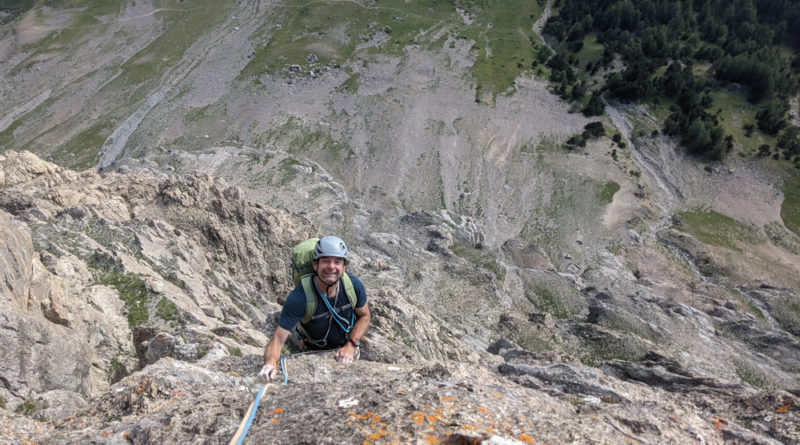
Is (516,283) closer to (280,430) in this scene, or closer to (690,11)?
(280,430)

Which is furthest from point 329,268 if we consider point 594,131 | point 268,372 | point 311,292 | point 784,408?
point 594,131

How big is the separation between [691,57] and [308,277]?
379 ft

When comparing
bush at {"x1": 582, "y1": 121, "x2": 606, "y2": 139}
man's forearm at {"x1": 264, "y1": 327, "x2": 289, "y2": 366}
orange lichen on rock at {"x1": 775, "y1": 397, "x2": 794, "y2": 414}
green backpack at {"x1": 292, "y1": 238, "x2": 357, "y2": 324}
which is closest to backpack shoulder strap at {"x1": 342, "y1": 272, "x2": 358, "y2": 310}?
green backpack at {"x1": 292, "y1": 238, "x2": 357, "y2": 324}

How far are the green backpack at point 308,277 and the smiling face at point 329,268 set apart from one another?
1.19 ft

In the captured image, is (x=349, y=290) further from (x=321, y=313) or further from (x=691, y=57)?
(x=691, y=57)

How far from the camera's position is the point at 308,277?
9719 mm

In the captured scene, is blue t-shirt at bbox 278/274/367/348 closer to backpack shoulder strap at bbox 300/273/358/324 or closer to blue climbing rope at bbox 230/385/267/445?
backpack shoulder strap at bbox 300/273/358/324

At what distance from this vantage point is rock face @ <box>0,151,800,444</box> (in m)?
8.48

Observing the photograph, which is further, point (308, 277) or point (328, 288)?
point (328, 288)

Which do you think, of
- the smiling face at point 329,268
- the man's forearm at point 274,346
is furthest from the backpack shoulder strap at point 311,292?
the man's forearm at point 274,346

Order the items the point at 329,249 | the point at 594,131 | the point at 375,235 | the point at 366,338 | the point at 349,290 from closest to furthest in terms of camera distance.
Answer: the point at 329,249 → the point at 349,290 → the point at 366,338 → the point at 375,235 → the point at 594,131

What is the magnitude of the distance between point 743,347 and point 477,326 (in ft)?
77.9

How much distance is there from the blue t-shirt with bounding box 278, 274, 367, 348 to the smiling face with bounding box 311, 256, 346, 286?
38cm

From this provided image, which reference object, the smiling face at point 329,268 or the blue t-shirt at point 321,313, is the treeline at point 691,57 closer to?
the blue t-shirt at point 321,313
